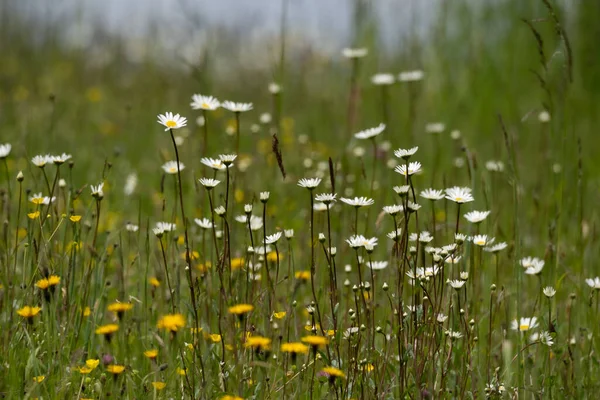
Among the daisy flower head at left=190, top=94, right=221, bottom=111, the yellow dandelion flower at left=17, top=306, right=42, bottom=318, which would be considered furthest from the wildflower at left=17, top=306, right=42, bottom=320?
the daisy flower head at left=190, top=94, right=221, bottom=111

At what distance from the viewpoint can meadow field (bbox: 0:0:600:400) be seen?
1.92m

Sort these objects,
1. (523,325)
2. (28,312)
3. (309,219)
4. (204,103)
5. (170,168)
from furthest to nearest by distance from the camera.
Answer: (309,219) < (170,168) < (204,103) < (523,325) < (28,312)

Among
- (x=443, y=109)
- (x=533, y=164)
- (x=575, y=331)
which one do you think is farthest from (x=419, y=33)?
(x=575, y=331)

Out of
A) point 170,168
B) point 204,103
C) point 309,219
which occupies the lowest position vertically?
point 309,219

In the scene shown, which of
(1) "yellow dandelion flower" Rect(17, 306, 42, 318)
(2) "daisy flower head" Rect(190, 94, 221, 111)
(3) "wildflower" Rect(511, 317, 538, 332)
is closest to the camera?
(1) "yellow dandelion flower" Rect(17, 306, 42, 318)

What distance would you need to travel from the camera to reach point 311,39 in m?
7.82

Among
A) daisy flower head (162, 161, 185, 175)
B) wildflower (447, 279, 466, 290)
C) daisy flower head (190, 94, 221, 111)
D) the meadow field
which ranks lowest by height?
the meadow field

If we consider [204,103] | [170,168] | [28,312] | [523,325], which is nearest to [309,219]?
[170,168]

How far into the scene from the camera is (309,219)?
3051 millimetres

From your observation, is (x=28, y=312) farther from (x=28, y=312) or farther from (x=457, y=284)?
(x=457, y=284)

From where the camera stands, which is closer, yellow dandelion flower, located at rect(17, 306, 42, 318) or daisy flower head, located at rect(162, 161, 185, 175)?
yellow dandelion flower, located at rect(17, 306, 42, 318)

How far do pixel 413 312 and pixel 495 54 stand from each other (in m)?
4.37

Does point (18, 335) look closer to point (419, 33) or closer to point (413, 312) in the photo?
point (413, 312)

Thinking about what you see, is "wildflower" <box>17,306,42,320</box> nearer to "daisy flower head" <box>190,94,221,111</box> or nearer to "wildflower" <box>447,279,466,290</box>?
"daisy flower head" <box>190,94,221,111</box>
